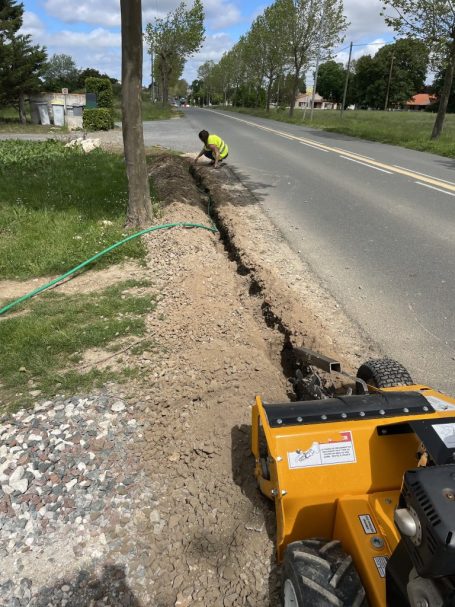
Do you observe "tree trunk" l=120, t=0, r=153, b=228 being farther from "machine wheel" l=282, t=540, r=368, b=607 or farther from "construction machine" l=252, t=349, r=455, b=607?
"machine wheel" l=282, t=540, r=368, b=607

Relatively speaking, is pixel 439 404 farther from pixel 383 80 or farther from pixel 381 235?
pixel 383 80

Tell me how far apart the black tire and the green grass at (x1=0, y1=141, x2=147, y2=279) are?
4177 millimetres

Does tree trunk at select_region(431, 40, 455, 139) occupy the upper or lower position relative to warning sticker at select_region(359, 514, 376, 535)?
upper

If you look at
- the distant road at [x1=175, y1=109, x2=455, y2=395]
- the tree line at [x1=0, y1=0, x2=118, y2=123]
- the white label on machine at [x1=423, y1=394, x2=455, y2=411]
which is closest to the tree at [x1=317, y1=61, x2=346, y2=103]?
the tree line at [x1=0, y1=0, x2=118, y2=123]

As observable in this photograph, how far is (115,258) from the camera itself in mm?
6574

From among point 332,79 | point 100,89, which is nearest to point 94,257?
point 100,89

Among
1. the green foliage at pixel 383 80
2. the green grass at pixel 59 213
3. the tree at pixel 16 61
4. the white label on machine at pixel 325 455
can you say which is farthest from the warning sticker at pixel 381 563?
the green foliage at pixel 383 80

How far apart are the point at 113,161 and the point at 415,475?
44.1 feet

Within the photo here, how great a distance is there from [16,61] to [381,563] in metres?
40.0

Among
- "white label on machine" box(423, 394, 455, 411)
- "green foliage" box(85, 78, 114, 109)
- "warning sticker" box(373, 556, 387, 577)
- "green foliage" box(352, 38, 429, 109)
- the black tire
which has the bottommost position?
the black tire

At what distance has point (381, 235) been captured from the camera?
24.5 ft

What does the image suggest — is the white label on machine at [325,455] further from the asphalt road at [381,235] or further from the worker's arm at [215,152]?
the worker's arm at [215,152]

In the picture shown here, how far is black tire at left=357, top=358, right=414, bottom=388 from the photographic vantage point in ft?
9.90

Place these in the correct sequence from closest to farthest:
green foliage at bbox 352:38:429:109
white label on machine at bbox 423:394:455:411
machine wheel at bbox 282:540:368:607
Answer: machine wheel at bbox 282:540:368:607, white label on machine at bbox 423:394:455:411, green foliage at bbox 352:38:429:109
